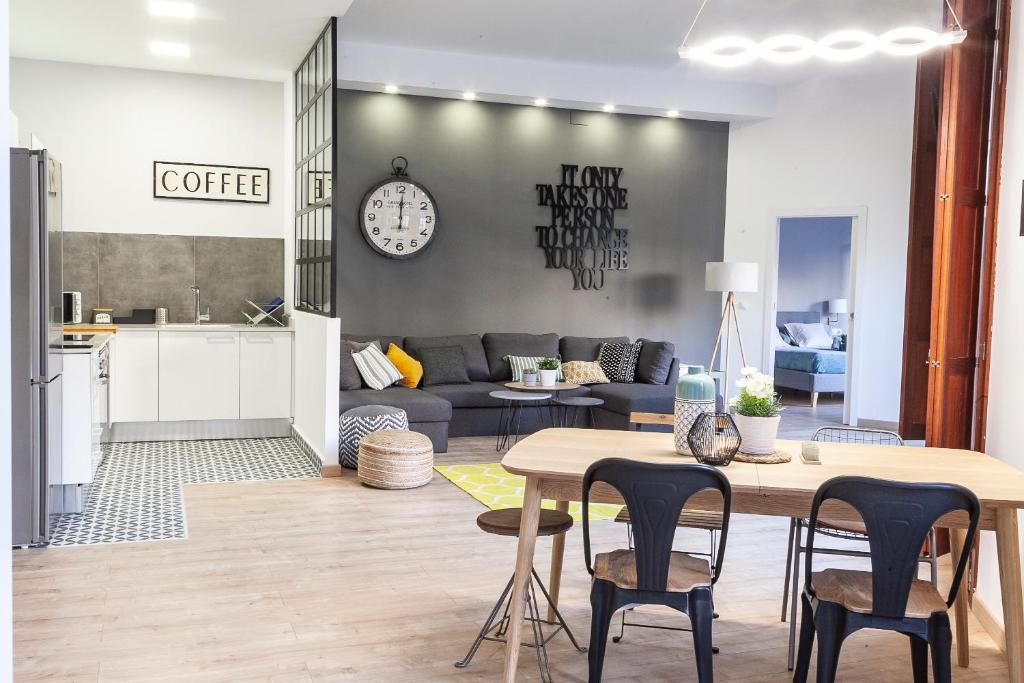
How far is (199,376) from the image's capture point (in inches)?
292

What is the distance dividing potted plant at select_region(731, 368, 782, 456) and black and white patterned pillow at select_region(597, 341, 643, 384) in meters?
5.18

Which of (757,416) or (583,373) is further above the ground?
(757,416)

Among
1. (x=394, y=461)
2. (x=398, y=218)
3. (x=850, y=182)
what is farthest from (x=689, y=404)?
(x=850, y=182)

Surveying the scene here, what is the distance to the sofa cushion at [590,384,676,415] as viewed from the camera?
773cm

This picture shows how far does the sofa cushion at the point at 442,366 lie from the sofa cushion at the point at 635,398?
3.80ft

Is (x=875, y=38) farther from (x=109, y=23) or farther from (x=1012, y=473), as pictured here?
(x=109, y=23)

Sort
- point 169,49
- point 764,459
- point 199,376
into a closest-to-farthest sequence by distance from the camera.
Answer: point 764,459, point 169,49, point 199,376

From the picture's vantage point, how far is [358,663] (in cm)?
332

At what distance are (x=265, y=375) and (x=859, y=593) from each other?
566 centimetres

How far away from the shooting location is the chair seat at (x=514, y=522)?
3262 millimetres

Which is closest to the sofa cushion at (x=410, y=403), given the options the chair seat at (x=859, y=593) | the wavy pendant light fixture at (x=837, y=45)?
the wavy pendant light fixture at (x=837, y=45)

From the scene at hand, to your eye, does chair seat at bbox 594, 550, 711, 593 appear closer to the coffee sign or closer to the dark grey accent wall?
the dark grey accent wall

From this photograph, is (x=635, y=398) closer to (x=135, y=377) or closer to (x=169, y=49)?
(x=135, y=377)

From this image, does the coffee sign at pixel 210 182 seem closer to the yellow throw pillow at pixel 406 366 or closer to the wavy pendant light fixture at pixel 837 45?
the yellow throw pillow at pixel 406 366
